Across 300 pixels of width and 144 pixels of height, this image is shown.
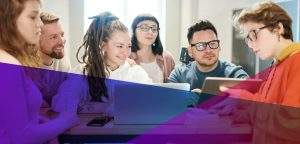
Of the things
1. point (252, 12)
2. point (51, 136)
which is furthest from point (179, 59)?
point (51, 136)

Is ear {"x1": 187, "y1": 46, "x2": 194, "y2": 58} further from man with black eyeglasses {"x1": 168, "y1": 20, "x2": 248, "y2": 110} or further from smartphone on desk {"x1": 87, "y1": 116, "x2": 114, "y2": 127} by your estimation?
smartphone on desk {"x1": 87, "y1": 116, "x2": 114, "y2": 127}

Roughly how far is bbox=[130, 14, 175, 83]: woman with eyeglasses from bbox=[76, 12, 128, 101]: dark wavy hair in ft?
0.57

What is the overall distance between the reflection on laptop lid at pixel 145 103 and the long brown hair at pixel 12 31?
0.30 metres

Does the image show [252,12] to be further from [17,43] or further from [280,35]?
[17,43]

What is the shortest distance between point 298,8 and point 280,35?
208 mm

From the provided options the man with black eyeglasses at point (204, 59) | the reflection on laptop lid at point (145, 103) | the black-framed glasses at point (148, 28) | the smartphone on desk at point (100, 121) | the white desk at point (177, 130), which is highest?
the black-framed glasses at point (148, 28)

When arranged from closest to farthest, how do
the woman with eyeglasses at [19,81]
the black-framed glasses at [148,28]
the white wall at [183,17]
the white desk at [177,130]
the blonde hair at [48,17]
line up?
the woman with eyeglasses at [19,81] → the blonde hair at [48,17] → the white desk at [177,130] → the white wall at [183,17] → the black-framed glasses at [148,28]

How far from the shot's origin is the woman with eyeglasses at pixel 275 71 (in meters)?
0.94

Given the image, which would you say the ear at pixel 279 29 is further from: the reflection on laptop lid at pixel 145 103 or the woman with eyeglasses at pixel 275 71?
the reflection on laptop lid at pixel 145 103

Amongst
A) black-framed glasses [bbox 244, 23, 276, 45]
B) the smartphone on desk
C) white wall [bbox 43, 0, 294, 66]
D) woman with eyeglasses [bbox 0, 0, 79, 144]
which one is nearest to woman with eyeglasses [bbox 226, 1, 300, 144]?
black-framed glasses [bbox 244, 23, 276, 45]

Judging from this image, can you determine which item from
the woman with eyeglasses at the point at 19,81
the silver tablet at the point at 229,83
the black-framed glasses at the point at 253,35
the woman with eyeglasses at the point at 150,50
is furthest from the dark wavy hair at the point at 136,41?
the woman with eyeglasses at the point at 19,81

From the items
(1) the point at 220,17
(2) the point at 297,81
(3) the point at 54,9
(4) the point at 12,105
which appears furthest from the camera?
(1) the point at 220,17

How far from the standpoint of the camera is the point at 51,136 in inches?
33.1

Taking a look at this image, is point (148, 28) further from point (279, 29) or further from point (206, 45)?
point (279, 29)
